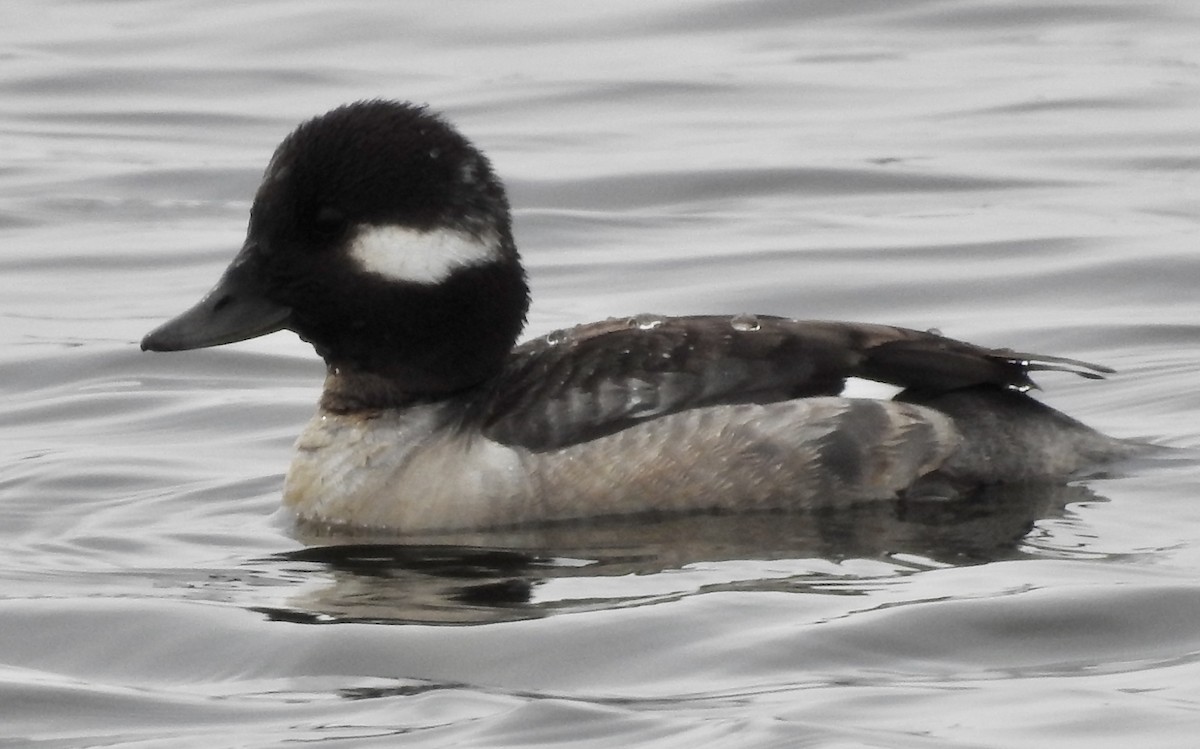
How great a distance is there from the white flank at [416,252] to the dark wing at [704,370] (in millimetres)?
418

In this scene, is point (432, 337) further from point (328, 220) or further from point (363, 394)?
point (328, 220)

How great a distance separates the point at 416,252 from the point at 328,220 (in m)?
0.30

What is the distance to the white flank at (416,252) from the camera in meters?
8.12

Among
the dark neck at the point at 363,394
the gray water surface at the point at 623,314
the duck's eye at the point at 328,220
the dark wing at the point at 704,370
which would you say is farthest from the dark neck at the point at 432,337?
the gray water surface at the point at 623,314

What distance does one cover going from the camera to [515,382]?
816 centimetres

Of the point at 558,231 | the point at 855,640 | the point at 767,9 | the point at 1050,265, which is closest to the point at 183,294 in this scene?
the point at 558,231

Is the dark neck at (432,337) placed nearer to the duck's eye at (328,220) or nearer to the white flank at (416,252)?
the white flank at (416,252)

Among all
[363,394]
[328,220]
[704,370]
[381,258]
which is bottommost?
[363,394]

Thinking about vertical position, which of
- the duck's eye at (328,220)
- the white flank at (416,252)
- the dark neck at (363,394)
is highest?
A: the duck's eye at (328,220)

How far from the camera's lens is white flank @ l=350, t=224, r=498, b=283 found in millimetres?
8117

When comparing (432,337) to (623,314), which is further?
(623,314)

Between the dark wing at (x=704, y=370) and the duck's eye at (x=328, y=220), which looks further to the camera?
the duck's eye at (x=328, y=220)

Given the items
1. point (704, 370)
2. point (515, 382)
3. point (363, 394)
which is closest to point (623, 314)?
point (363, 394)

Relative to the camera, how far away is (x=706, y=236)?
13242 millimetres
